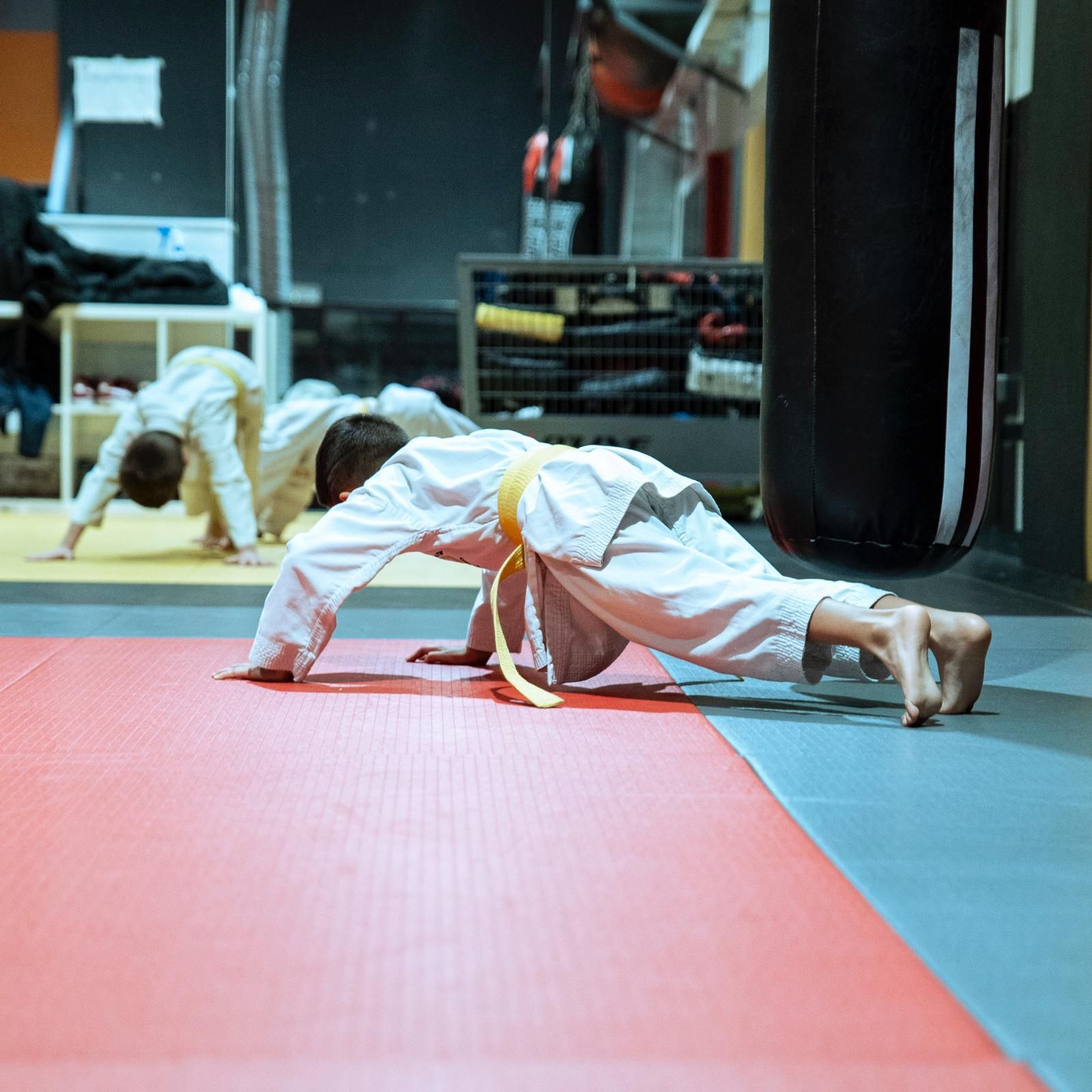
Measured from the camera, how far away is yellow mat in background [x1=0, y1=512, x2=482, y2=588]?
4.29 meters

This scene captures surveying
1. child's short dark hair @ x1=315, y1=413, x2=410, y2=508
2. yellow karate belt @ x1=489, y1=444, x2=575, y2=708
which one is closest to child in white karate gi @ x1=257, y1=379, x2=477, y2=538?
child's short dark hair @ x1=315, y1=413, x2=410, y2=508

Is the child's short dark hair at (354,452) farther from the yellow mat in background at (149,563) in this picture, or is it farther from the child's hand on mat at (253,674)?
the yellow mat in background at (149,563)

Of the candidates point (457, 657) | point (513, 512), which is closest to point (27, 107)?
point (457, 657)

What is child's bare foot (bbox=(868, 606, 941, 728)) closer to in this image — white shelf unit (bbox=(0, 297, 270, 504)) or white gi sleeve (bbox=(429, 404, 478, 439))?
white gi sleeve (bbox=(429, 404, 478, 439))

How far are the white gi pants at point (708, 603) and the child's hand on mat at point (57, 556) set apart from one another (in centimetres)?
289

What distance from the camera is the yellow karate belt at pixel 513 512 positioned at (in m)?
2.37

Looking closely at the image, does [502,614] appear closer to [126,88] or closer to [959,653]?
[959,653]

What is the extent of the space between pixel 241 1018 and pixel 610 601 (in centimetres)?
136

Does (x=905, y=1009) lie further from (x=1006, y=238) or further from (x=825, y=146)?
(x=1006, y=238)

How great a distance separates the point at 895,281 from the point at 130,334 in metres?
6.34

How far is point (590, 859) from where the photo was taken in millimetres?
1436

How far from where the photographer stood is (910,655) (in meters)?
2.12

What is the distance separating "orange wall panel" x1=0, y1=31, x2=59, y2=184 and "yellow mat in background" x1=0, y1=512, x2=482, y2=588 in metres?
3.69

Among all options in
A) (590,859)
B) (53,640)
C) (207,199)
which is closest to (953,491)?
(590,859)
